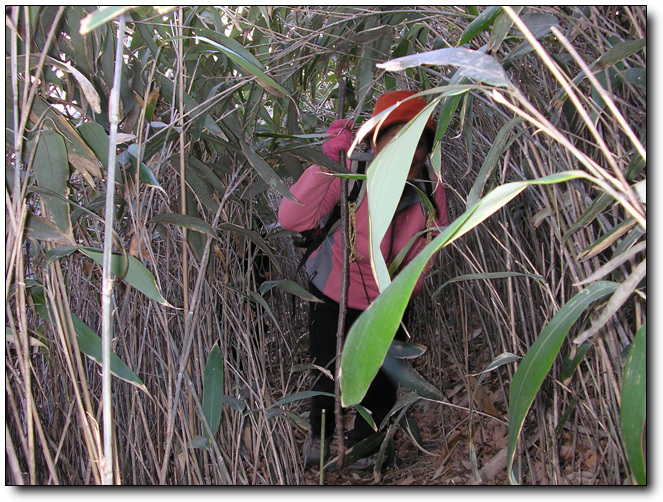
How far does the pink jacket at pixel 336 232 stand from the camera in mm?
968

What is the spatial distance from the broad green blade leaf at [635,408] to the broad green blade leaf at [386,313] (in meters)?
0.17

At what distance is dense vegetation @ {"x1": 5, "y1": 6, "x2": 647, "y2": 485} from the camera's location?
0.50 meters

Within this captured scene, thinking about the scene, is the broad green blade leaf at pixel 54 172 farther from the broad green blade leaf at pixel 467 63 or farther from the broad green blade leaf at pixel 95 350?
the broad green blade leaf at pixel 467 63

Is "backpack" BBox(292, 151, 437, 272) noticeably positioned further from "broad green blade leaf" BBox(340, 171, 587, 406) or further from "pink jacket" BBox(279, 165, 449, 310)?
"broad green blade leaf" BBox(340, 171, 587, 406)

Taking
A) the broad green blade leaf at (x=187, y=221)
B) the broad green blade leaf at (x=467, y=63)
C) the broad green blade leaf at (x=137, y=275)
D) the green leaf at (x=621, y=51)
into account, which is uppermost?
the green leaf at (x=621, y=51)

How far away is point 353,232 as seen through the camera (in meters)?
1.01

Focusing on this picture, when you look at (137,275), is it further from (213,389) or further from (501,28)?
(501,28)

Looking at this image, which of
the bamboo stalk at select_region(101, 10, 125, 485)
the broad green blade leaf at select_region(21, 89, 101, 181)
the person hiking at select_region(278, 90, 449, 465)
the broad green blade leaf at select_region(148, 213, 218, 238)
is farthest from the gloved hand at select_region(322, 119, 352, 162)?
the bamboo stalk at select_region(101, 10, 125, 485)

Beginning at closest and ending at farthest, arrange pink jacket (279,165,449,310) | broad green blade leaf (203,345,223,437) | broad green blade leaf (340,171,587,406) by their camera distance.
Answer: broad green blade leaf (340,171,587,406) < broad green blade leaf (203,345,223,437) < pink jacket (279,165,449,310)

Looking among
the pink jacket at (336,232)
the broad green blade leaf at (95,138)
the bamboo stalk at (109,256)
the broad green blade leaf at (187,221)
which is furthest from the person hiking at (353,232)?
the bamboo stalk at (109,256)

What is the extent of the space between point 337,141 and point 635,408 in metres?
0.69

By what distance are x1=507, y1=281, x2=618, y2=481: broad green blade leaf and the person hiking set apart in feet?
1.50

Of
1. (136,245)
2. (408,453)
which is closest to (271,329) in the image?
(408,453)

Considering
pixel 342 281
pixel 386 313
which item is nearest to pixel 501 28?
pixel 386 313
